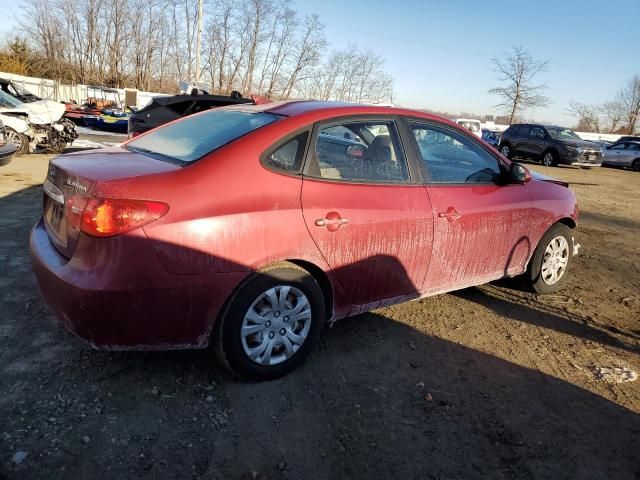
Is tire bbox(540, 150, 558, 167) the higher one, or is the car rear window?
the car rear window

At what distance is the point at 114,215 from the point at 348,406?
1616 mm

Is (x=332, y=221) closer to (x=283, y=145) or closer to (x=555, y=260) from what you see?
(x=283, y=145)

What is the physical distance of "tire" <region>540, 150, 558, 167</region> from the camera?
20109mm

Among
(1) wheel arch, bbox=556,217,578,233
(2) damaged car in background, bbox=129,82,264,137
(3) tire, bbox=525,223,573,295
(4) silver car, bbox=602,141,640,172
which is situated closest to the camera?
(3) tire, bbox=525,223,573,295

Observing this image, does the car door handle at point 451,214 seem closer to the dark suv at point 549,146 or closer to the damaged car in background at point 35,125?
the damaged car in background at point 35,125

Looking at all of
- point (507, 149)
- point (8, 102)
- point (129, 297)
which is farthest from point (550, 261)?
point (507, 149)

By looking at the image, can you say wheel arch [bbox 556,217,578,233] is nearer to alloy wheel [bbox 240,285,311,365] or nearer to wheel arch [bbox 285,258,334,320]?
wheel arch [bbox 285,258,334,320]

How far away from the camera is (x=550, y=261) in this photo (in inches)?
183

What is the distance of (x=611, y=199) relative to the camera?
12.1 metres

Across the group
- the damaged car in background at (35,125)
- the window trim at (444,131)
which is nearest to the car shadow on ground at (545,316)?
the window trim at (444,131)

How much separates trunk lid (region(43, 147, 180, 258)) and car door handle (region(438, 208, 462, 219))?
1829 mm

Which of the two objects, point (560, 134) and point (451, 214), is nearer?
point (451, 214)

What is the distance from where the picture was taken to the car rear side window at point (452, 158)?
355 centimetres

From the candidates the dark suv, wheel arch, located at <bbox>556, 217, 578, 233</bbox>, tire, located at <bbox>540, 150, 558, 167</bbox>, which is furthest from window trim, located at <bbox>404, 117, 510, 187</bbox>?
tire, located at <bbox>540, 150, 558, 167</bbox>
